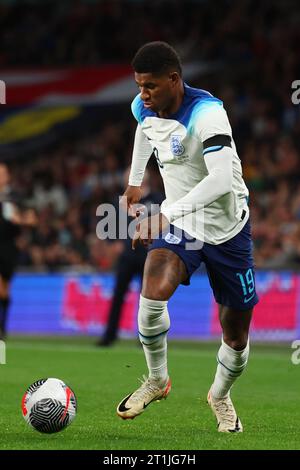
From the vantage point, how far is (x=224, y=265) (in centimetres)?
658

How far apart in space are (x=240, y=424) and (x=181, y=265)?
1.11 m

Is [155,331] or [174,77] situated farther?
[155,331]

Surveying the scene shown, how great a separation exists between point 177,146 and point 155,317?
106cm

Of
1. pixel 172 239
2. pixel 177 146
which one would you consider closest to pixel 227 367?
pixel 172 239

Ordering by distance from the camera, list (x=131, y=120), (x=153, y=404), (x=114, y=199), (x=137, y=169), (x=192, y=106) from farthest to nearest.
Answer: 1. (x=131, y=120)
2. (x=114, y=199)
3. (x=153, y=404)
4. (x=137, y=169)
5. (x=192, y=106)

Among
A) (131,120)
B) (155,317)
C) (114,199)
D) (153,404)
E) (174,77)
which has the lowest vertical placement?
(114,199)

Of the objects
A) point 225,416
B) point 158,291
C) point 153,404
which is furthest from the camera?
point 153,404

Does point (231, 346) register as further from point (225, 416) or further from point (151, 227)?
point (151, 227)

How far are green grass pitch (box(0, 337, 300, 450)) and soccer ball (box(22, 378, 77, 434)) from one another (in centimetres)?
8

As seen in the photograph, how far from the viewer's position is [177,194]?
264 inches

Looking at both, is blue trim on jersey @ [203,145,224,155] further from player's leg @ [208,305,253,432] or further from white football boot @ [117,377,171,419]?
white football boot @ [117,377,171,419]

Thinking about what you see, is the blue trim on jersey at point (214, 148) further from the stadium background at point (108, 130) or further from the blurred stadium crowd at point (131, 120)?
the blurred stadium crowd at point (131, 120)

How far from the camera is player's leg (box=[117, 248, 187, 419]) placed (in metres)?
6.41
